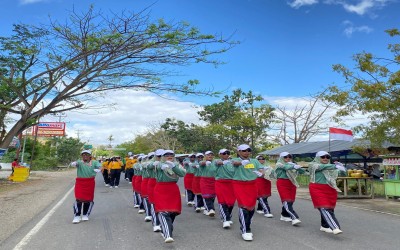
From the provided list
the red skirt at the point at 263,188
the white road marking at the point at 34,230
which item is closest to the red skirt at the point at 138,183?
the white road marking at the point at 34,230

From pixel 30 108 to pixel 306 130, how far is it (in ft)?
85.6

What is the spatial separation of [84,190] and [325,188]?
18.3 ft

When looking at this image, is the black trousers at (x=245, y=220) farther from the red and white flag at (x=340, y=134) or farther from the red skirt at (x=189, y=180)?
the red and white flag at (x=340, y=134)

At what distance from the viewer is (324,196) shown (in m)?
7.36

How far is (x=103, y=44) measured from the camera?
15727 millimetres

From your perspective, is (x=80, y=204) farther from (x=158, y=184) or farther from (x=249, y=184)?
(x=249, y=184)

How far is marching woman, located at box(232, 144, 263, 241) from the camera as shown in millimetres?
7020

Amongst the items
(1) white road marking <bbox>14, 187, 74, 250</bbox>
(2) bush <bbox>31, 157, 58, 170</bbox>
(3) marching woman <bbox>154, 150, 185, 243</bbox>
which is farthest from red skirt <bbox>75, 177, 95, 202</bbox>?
(2) bush <bbox>31, 157, 58, 170</bbox>

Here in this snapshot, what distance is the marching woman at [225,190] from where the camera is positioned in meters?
8.15

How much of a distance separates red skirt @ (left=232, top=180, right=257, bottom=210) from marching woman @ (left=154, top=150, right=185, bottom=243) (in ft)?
3.87

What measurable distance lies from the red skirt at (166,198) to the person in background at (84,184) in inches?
106

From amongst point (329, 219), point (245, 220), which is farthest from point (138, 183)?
point (329, 219)

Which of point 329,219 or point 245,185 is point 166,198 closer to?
point 245,185

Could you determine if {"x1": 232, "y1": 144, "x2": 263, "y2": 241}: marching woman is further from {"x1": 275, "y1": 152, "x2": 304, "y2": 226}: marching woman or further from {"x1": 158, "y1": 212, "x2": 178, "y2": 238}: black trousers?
{"x1": 275, "y1": 152, "x2": 304, "y2": 226}: marching woman
